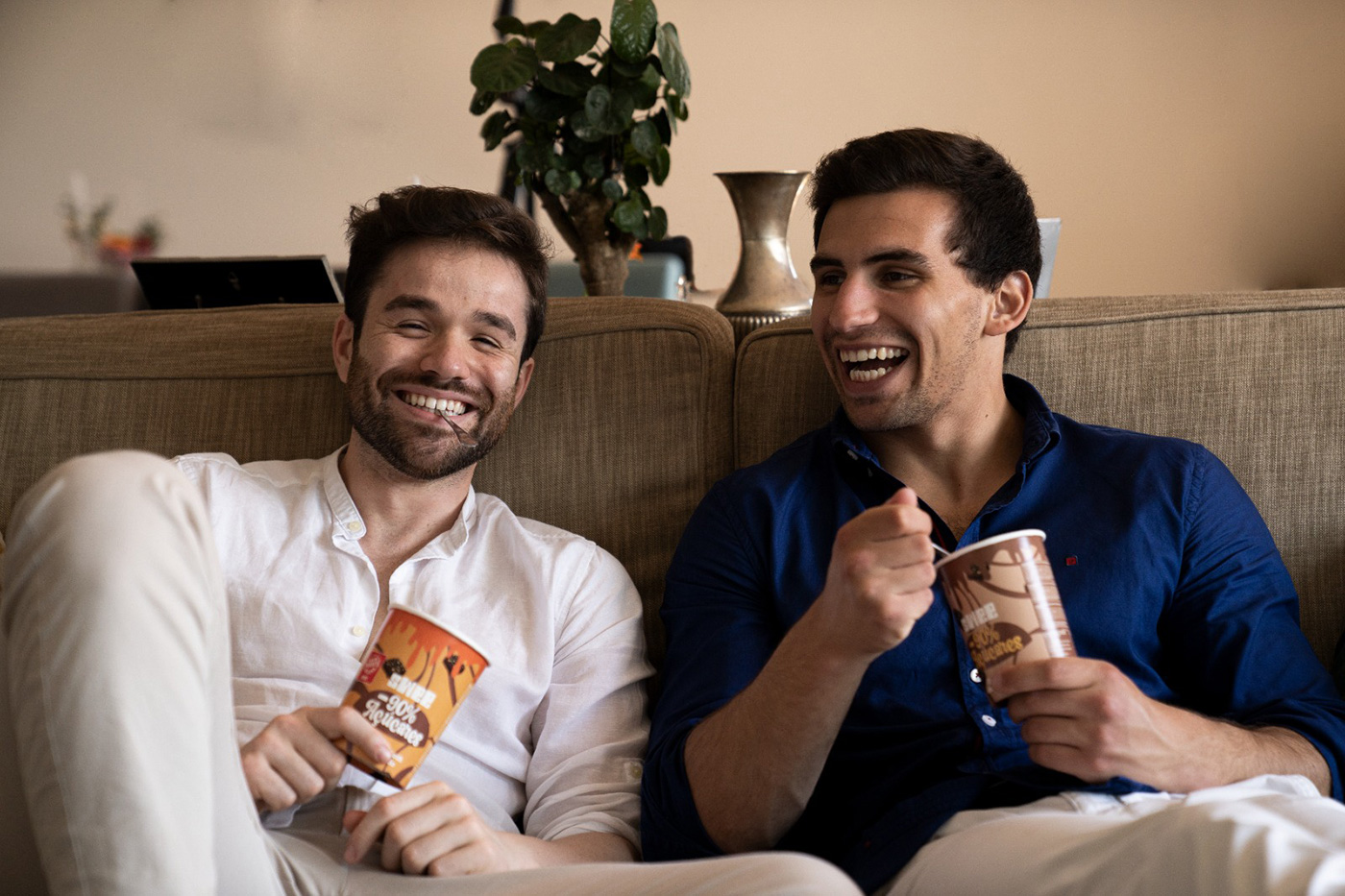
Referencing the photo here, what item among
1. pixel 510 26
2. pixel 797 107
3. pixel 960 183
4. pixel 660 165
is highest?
pixel 797 107

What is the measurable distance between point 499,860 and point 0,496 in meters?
1.00

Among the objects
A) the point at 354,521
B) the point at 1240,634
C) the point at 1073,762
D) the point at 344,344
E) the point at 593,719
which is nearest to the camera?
the point at 1073,762

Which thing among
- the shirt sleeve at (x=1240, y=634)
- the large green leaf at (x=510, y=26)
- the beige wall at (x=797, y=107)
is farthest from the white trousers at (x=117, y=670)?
the beige wall at (x=797, y=107)

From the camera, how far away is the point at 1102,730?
102cm

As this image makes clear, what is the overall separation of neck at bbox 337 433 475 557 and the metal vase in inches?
28.7

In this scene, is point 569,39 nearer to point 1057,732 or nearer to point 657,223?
point 657,223

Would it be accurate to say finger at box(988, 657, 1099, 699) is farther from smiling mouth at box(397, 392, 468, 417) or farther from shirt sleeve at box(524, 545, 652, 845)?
smiling mouth at box(397, 392, 468, 417)

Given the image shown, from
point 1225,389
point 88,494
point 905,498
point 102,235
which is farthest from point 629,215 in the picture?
point 102,235

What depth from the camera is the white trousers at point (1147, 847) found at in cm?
84

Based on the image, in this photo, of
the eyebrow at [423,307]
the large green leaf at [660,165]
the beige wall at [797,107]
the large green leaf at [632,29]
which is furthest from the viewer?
the beige wall at [797,107]

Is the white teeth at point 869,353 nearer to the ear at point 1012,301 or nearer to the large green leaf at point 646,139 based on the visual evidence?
the ear at point 1012,301

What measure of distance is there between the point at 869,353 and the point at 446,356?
1.71 ft

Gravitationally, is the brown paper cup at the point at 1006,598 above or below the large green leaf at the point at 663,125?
below

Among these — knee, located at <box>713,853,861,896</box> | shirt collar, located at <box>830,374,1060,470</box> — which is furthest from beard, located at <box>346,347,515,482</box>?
knee, located at <box>713,853,861,896</box>
